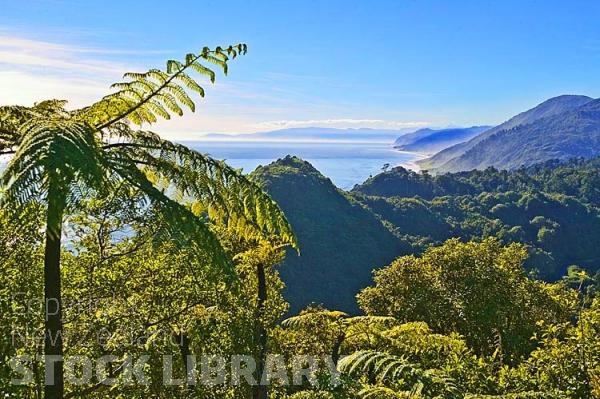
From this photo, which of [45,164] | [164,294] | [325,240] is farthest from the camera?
[325,240]

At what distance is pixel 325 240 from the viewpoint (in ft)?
233

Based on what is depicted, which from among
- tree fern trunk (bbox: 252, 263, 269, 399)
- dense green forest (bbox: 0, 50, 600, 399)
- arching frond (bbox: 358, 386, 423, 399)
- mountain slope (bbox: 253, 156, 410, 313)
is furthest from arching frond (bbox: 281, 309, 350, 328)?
Result: mountain slope (bbox: 253, 156, 410, 313)

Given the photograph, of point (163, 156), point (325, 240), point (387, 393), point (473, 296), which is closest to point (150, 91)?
point (163, 156)

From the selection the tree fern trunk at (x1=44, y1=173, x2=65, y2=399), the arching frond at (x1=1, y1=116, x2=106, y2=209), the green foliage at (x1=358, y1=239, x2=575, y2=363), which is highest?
the arching frond at (x1=1, y1=116, x2=106, y2=209)

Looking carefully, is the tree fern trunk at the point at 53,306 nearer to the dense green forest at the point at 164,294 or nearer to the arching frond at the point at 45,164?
the dense green forest at the point at 164,294

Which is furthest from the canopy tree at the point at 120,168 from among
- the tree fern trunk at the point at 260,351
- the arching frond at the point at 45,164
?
the tree fern trunk at the point at 260,351

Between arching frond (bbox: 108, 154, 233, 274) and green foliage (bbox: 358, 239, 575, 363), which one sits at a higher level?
arching frond (bbox: 108, 154, 233, 274)

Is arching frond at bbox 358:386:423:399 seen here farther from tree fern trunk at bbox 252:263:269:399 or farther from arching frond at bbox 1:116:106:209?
arching frond at bbox 1:116:106:209

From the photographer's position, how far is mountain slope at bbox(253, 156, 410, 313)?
58.6m

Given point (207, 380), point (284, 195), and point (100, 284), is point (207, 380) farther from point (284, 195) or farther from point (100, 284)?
point (284, 195)

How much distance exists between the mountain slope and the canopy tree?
46.2 meters

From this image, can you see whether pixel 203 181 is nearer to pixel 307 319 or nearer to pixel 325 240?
pixel 307 319

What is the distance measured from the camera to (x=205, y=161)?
4918 millimetres

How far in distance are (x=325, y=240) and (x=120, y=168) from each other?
221 feet
